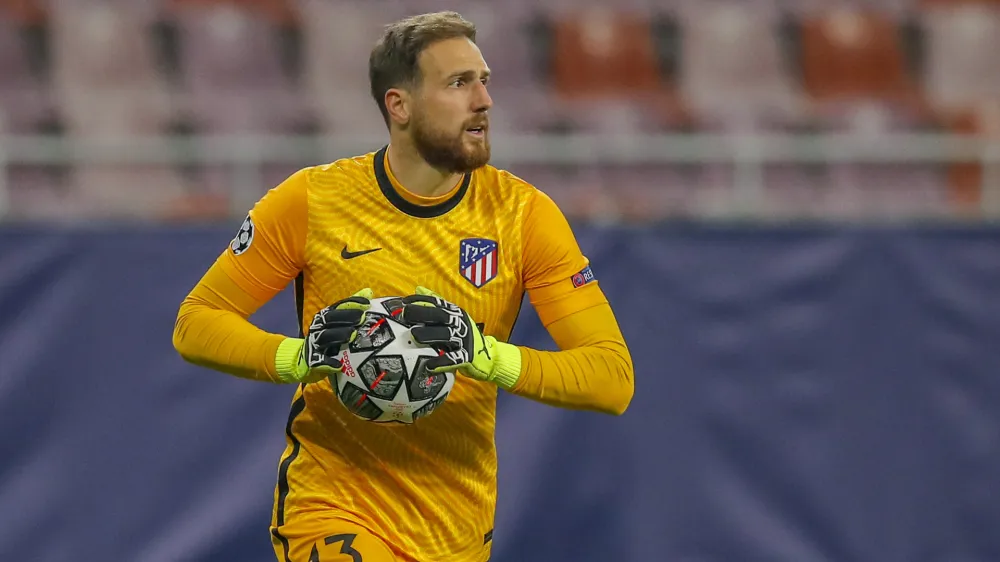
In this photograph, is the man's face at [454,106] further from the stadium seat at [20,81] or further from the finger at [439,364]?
the stadium seat at [20,81]

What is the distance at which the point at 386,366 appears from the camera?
→ 11.1 feet

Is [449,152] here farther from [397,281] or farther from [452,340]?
[452,340]

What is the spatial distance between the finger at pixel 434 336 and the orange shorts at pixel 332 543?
2.32 feet

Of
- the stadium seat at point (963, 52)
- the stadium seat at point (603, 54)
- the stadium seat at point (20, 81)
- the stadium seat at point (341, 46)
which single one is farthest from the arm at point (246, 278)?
the stadium seat at point (963, 52)

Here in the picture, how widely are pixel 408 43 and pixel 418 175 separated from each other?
0.39 m

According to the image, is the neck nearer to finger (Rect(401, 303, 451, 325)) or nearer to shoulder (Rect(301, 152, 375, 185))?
shoulder (Rect(301, 152, 375, 185))

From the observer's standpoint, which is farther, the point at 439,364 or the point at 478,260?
the point at 478,260

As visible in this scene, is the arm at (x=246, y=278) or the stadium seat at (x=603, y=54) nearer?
the arm at (x=246, y=278)

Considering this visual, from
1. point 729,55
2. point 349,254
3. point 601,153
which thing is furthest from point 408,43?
point 729,55

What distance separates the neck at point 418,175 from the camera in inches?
154

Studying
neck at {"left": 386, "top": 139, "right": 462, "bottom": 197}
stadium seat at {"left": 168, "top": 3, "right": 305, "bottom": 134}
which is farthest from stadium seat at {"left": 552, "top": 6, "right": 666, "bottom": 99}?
neck at {"left": 386, "top": 139, "right": 462, "bottom": 197}

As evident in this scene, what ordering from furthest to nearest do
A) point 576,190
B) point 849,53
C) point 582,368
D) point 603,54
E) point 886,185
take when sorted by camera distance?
1. point 849,53
2. point 603,54
3. point 886,185
4. point 576,190
5. point 582,368

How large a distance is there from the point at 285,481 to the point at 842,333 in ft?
9.34

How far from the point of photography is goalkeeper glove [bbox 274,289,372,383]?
11.0ft
